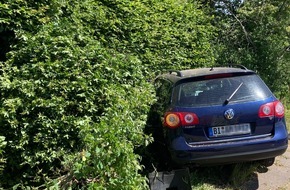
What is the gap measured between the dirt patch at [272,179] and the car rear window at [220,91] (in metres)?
1.39

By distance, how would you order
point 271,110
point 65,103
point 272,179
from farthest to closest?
point 272,179
point 271,110
point 65,103

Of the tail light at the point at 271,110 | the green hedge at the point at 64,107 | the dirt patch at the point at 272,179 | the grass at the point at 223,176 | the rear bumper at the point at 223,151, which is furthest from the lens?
the dirt patch at the point at 272,179

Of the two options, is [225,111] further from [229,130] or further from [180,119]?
[180,119]

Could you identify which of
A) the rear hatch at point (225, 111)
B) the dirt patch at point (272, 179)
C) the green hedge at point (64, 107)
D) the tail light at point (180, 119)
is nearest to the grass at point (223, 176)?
the dirt patch at point (272, 179)

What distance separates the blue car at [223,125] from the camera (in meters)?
4.84

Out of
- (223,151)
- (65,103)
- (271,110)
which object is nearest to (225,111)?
(223,151)

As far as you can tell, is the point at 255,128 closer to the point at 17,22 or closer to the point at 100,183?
the point at 100,183

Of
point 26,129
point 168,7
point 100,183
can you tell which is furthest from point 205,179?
point 168,7

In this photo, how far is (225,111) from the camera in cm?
490

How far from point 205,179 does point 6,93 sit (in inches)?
122

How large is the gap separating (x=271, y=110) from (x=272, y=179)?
1.39 meters

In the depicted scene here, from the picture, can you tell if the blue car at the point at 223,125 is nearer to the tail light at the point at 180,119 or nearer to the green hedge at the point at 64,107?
the tail light at the point at 180,119

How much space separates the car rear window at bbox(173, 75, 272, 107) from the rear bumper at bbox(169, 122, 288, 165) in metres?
0.57

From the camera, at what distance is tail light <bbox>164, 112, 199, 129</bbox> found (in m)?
4.89
